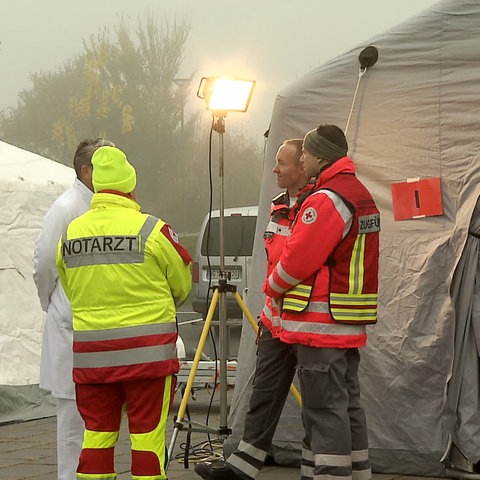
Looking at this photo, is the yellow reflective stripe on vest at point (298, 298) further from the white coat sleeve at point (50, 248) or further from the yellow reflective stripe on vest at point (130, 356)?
the white coat sleeve at point (50, 248)

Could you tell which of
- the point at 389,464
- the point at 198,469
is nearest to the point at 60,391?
the point at 198,469

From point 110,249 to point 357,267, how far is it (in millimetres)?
1282

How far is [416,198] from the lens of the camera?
730 cm

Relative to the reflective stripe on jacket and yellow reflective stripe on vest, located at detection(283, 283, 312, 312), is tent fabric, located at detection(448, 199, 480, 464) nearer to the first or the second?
yellow reflective stripe on vest, located at detection(283, 283, 312, 312)

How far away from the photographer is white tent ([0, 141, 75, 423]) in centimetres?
1021

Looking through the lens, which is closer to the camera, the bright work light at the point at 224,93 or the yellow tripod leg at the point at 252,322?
the yellow tripod leg at the point at 252,322

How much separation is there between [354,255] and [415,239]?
159 cm

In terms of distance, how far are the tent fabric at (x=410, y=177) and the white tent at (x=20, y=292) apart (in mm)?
3165

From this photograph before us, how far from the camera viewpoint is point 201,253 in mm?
19719

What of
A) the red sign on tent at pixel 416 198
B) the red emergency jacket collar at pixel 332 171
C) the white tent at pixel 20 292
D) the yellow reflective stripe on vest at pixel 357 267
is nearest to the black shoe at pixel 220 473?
the yellow reflective stripe on vest at pixel 357 267

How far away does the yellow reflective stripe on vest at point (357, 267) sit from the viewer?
579 cm

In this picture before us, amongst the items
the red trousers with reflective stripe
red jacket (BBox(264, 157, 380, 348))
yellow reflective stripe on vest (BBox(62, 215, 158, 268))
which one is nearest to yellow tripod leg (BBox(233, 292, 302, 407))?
red jacket (BBox(264, 157, 380, 348))

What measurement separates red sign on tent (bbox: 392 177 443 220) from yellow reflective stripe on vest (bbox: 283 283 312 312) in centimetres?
169

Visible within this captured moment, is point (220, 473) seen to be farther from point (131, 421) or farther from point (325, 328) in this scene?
point (131, 421)
